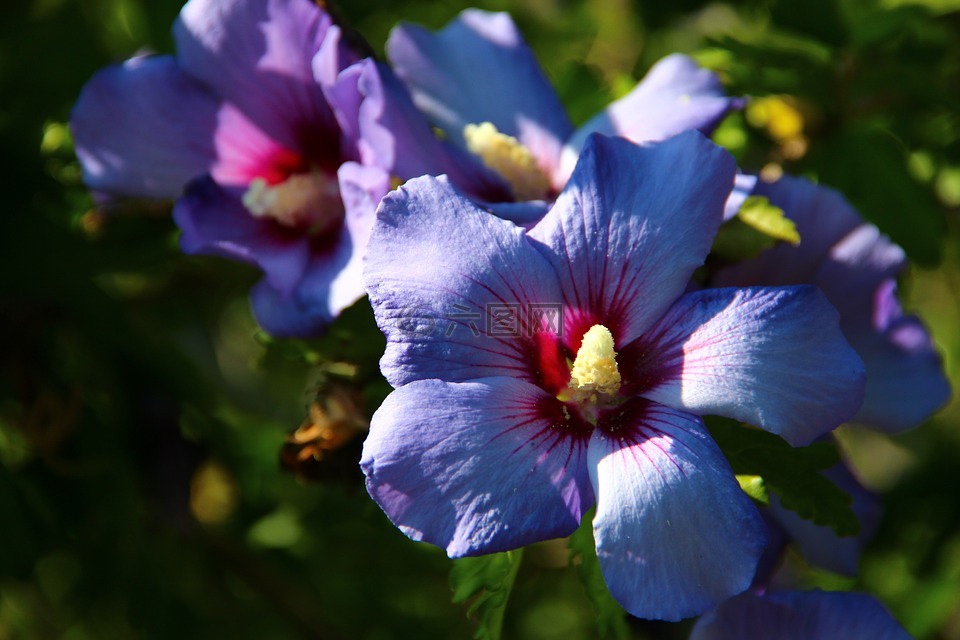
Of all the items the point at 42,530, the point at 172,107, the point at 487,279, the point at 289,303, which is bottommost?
the point at 42,530

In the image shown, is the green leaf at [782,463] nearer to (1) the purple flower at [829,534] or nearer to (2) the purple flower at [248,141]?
(1) the purple flower at [829,534]

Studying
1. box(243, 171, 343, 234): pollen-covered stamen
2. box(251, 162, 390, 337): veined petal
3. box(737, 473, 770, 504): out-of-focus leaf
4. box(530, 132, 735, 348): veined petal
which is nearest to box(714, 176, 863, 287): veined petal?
box(530, 132, 735, 348): veined petal

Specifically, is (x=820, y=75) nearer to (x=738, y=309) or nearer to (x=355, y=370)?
(x=738, y=309)

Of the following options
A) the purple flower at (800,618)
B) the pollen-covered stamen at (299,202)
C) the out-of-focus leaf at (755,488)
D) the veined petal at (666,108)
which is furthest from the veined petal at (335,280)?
the purple flower at (800,618)

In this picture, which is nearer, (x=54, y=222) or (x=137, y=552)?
(x=54, y=222)

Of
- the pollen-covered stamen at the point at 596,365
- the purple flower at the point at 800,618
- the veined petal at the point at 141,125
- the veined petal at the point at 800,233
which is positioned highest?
the veined petal at the point at 141,125

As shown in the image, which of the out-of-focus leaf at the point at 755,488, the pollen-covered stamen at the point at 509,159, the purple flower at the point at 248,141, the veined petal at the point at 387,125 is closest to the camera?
the out-of-focus leaf at the point at 755,488

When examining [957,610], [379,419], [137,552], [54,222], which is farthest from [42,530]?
[957,610]

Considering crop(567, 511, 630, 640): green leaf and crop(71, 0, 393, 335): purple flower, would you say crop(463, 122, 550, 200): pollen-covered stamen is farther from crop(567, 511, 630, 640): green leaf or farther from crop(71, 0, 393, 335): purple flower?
crop(567, 511, 630, 640): green leaf
